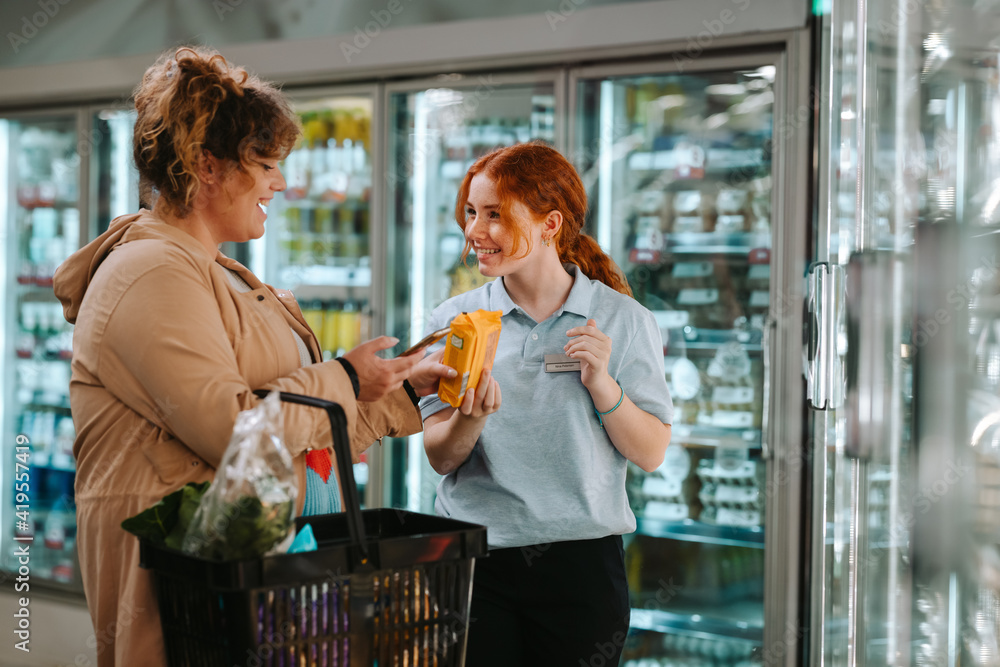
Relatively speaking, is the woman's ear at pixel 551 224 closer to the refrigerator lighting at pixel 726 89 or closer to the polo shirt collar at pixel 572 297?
the polo shirt collar at pixel 572 297

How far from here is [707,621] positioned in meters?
3.15

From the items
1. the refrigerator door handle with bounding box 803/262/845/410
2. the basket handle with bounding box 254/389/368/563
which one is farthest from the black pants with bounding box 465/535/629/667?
the refrigerator door handle with bounding box 803/262/845/410

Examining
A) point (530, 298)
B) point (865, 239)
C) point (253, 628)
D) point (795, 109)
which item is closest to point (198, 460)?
point (253, 628)

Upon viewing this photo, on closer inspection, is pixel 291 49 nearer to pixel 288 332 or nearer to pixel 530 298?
pixel 530 298

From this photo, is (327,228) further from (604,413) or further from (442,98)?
(604,413)

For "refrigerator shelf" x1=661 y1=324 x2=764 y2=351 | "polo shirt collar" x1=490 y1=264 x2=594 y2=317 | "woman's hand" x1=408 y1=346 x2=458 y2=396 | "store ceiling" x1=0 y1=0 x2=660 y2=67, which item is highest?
"store ceiling" x1=0 y1=0 x2=660 y2=67

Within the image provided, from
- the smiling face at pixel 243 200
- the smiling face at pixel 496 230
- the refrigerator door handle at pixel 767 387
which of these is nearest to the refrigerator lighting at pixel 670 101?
the refrigerator door handle at pixel 767 387

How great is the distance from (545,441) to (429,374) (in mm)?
283

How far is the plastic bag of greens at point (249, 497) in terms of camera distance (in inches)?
37.7

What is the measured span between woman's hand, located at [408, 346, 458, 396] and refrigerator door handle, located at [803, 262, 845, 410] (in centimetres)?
109

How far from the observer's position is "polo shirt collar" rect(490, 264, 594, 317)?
174 cm

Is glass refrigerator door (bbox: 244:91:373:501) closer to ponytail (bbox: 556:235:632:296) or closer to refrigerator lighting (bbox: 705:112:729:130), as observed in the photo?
refrigerator lighting (bbox: 705:112:729:130)

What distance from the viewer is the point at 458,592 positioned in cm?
111

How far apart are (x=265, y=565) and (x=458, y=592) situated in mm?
276
